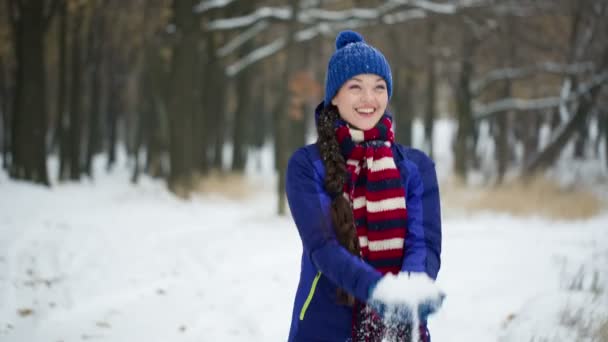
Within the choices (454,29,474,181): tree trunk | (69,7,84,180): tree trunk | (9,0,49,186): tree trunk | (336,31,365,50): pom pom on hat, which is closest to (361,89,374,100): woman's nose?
(336,31,365,50): pom pom on hat

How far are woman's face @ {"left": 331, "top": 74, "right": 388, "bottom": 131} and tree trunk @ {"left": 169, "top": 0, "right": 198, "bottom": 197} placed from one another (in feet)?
35.9

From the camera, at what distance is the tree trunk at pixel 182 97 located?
12.6m

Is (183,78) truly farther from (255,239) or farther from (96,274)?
(96,274)

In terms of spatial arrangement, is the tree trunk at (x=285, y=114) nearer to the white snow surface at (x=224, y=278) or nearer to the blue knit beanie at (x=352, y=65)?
the white snow surface at (x=224, y=278)

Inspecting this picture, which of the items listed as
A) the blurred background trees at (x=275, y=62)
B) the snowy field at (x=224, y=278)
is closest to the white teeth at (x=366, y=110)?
the snowy field at (x=224, y=278)

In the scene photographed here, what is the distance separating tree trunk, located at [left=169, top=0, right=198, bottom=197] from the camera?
1259 cm

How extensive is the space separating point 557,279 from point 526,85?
1669 cm

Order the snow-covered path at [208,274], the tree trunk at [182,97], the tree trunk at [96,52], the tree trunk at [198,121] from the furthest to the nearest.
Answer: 1. the tree trunk at [96,52]
2. the tree trunk at [198,121]
3. the tree trunk at [182,97]
4. the snow-covered path at [208,274]

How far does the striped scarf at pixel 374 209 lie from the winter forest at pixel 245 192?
6.42ft

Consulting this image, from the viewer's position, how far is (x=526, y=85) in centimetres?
2003

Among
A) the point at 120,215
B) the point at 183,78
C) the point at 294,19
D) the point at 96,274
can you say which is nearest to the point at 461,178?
the point at 294,19

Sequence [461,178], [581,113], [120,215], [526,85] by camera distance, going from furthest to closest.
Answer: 1. [526,85]
2. [461,178]
3. [581,113]
4. [120,215]

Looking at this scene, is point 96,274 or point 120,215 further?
point 120,215

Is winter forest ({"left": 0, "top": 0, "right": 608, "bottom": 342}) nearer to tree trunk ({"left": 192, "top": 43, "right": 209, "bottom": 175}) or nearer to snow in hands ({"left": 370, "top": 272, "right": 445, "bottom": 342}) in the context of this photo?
tree trunk ({"left": 192, "top": 43, "right": 209, "bottom": 175})
